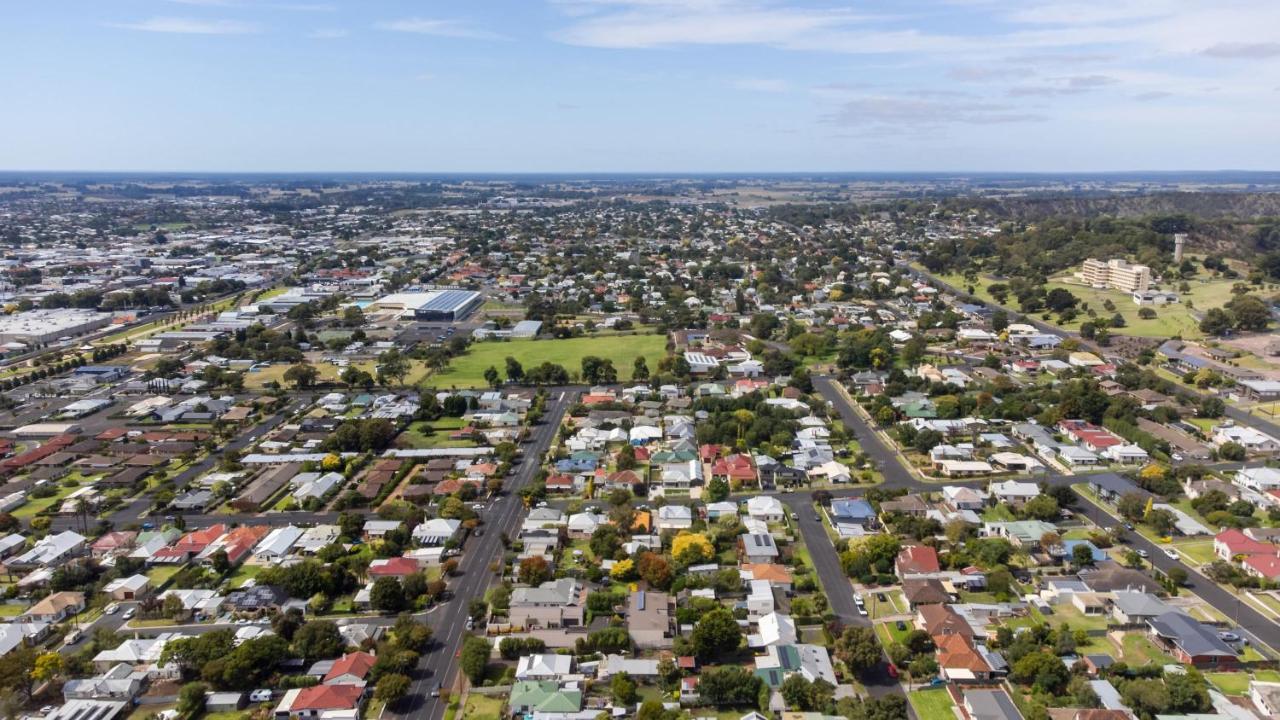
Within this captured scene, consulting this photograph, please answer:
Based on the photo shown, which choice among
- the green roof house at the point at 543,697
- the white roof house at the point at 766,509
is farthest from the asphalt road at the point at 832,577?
the green roof house at the point at 543,697

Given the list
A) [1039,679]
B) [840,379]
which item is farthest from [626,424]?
[1039,679]

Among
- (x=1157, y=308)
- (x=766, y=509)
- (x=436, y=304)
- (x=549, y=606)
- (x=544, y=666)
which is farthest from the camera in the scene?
(x=436, y=304)

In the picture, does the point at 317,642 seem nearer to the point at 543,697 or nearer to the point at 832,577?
the point at 543,697

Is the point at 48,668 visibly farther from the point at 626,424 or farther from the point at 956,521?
the point at 956,521

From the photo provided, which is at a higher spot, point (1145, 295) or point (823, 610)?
point (1145, 295)

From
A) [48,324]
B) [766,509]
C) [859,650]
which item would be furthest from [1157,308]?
[48,324]

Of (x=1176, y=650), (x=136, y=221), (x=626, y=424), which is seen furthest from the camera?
(x=136, y=221)
